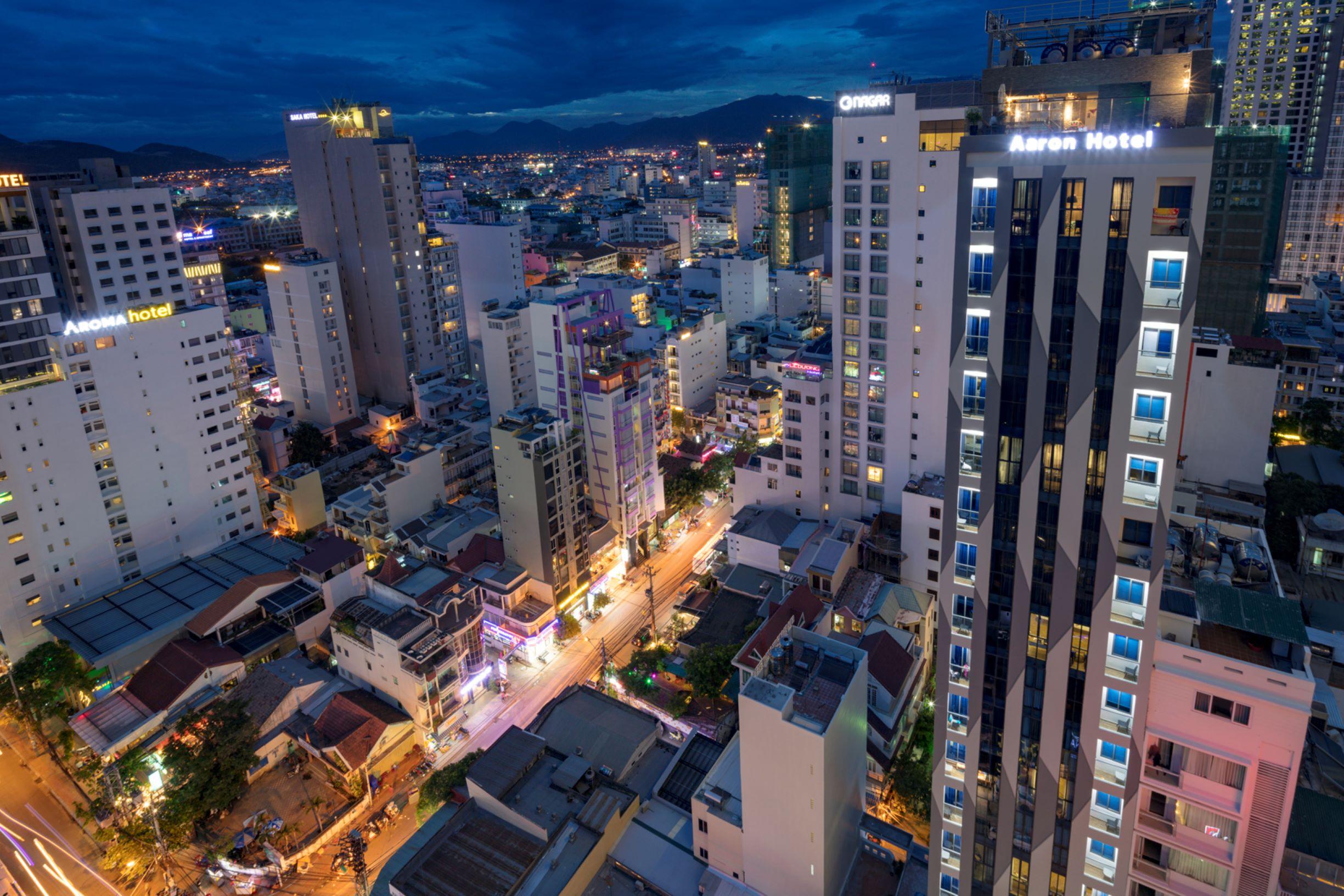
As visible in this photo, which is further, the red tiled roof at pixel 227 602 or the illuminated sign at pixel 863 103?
the red tiled roof at pixel 227 602

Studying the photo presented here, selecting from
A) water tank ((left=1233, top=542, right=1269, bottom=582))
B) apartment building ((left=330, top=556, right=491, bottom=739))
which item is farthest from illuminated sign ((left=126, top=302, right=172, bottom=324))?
water tank ((left=1233, top=542, right=1269, bottom=582))

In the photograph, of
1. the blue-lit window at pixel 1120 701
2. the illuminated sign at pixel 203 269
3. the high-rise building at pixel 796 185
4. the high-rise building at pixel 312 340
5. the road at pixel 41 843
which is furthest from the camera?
the high-rise building at pixel 796 185

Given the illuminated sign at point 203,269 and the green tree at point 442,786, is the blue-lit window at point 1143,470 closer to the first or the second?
the green tree at point 442,786

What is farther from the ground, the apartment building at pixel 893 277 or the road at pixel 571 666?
the apartment building at pixel 893 277

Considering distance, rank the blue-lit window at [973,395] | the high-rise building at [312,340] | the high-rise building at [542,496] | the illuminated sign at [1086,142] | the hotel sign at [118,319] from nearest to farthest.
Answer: the illuminated sign at [1086,142], the blue-lit window at [973,395], the hotel sign at [118,319], the high-rise building at [542,496], the high-rise building at [312,340]

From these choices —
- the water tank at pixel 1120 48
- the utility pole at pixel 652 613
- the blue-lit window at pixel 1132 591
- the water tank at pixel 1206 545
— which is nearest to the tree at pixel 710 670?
the utility pole at pixel 652 613

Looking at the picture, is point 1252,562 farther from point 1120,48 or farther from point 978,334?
point 1120,48

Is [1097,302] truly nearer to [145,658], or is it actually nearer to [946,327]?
[946,327]

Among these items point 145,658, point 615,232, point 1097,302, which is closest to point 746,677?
point 1097,302

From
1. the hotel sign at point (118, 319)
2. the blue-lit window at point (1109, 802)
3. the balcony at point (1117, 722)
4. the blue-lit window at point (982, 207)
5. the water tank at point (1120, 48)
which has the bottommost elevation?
the blue-lit window at point (1109, 802)
